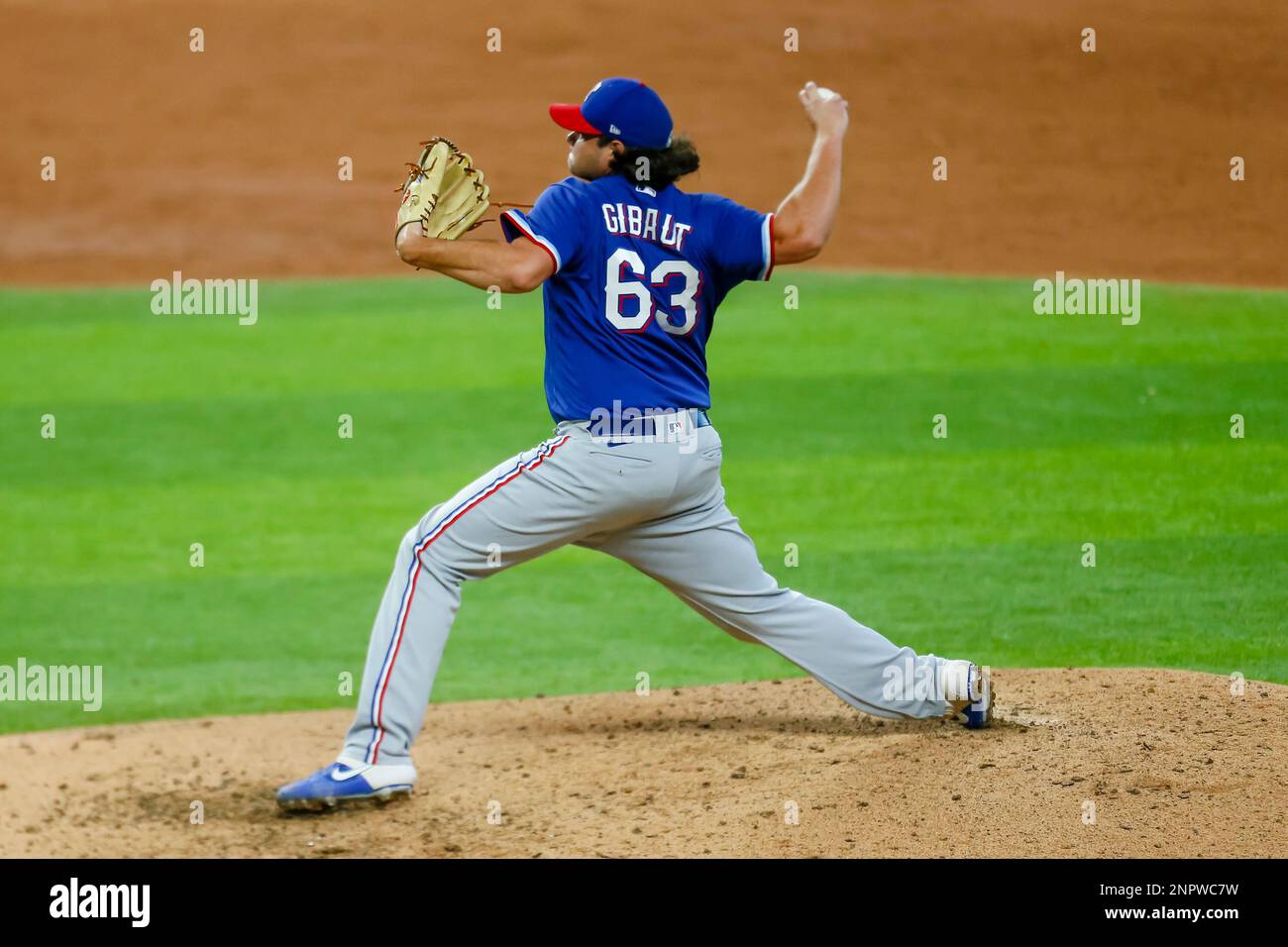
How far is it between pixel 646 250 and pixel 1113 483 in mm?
4209

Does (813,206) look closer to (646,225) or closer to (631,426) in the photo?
(646,225)

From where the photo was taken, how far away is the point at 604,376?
4453 mm

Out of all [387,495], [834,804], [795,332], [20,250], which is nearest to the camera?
[834,804]

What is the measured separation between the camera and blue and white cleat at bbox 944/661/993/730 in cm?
462

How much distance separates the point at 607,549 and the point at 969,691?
1110mm

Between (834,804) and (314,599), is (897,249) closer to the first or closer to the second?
(314,599)

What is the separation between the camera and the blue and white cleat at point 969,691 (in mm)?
4625

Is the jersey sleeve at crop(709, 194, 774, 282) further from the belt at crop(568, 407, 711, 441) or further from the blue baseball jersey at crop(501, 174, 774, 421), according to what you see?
the belt at crop(568, 407, 711, 441)

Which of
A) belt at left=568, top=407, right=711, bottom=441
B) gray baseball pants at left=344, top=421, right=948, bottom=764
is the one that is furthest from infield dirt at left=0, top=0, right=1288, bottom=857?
belt at left=568, top=407, right=711, bottom=441

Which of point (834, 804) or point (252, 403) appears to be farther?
point (252, 403)

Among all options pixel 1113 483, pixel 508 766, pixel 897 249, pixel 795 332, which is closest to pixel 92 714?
pixel 508 766

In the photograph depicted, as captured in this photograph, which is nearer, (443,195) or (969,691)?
(443,195)

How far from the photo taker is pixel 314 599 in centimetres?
732

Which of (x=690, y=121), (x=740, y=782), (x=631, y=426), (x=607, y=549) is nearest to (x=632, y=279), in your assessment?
(x=631, y=426)
